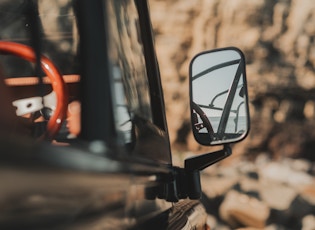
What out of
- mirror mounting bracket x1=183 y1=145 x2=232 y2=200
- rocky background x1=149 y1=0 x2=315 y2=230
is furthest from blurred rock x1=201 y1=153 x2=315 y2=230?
mirror mounting bracket x1=183 y1=145 x2=232 y2=200

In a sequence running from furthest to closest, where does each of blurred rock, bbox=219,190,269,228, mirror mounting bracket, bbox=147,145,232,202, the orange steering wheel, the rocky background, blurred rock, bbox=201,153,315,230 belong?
the rocky background → blurred rock, bbox=201,153,315,230 → blurred rock, bbox=219,190,269,228 → mirror mounting bracket, bbox=147,145,232,202 → the orange steering wheel

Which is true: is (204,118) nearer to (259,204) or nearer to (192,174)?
(192,174)

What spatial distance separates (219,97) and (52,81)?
0.69 m

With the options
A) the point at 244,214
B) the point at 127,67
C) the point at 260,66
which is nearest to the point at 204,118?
the point at 127,67

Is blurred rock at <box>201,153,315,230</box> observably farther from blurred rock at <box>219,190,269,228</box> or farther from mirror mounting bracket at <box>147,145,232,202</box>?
mirror mounting bracket at <box>147,145,232,202</box>

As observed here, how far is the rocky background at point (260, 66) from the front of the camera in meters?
24.2

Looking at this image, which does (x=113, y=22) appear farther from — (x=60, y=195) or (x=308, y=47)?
(x=308, y=47)

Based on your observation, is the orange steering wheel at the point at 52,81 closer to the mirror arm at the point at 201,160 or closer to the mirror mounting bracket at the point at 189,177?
the mirror mounting bracket at the point at 189,177

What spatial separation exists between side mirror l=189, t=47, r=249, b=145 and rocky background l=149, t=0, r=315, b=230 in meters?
20.2

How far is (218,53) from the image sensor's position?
2.29 m

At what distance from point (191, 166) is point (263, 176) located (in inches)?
777

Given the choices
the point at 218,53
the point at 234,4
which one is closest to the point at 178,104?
the point at 234,4

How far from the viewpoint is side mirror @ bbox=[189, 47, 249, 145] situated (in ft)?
7.26

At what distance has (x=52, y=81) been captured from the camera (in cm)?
174
